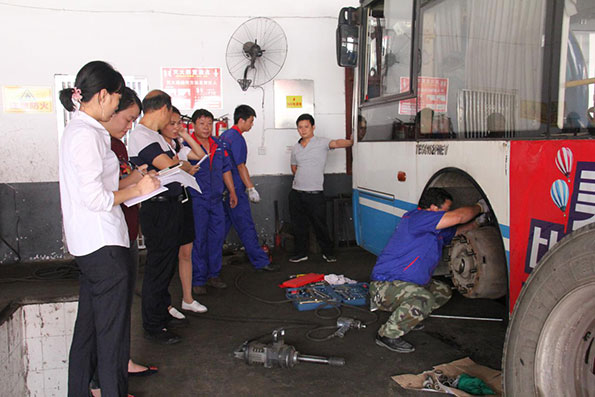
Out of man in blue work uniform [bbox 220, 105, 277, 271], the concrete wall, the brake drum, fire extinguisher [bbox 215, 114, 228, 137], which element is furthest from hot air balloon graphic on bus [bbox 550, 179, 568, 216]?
fire extinguisher [bbox 215, 114, 228, 137]

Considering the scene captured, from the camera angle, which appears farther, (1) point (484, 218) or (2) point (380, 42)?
(2) point (380, 42)

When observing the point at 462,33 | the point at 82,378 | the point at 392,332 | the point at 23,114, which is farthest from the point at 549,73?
the point at 23,114

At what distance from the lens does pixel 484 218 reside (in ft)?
10.3

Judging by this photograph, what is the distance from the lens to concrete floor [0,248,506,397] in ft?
8.93

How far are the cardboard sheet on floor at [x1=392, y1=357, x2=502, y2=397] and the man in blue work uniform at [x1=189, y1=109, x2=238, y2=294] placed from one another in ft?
7.11

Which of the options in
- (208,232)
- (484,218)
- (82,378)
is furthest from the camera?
(208,232)

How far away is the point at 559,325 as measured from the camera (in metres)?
1.80

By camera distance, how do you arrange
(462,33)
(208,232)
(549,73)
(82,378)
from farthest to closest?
(208,232)
(462,33)
(82,378)
(549,73)

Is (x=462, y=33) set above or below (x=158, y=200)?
above

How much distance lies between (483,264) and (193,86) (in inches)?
165

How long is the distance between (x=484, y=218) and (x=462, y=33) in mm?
1168

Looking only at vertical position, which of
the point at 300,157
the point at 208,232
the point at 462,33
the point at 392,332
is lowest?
the point at 392,332

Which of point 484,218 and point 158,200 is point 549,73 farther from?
point 158,200

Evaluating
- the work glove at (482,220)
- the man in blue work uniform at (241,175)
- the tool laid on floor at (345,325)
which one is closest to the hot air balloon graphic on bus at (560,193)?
the work glove at (482,220)
